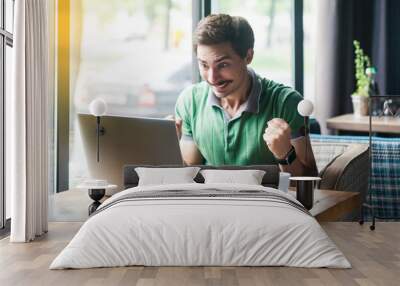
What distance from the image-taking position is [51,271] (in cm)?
457

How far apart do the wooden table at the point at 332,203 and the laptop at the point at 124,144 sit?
133cm

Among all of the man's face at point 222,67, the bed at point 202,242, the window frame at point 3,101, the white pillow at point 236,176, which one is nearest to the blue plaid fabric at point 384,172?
the white pillow at point 236,176

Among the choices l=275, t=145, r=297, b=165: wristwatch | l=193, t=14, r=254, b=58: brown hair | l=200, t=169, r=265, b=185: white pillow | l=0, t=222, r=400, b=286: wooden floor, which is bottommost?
l=0, t=222, r=400, b=286: wooden floor

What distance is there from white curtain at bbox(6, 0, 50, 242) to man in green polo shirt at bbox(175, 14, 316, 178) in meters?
1.49

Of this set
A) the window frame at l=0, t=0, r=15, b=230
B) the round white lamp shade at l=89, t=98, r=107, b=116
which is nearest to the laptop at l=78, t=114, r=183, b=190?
the round white lamp shade at l=89, t=98, r=107, b=116

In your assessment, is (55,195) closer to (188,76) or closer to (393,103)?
(188,76)

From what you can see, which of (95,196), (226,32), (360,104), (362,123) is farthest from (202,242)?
(360,104)

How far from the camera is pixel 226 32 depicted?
6.88 meters

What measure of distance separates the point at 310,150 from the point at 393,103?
3.53 feet

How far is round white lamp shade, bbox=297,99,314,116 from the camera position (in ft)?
22.5

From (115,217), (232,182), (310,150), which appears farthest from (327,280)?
(310,150)

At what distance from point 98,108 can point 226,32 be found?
1.44m

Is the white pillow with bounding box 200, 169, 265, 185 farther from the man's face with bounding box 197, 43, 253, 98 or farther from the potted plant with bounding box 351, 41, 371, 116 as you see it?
the potted plant with bounding box 351, 41, 371, 116

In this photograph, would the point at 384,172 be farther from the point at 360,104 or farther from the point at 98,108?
the point at 98,108
